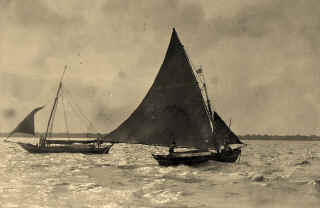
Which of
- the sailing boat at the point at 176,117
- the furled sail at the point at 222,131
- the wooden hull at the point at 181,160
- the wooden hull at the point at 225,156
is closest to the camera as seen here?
the sailing boat at the point at 176,117

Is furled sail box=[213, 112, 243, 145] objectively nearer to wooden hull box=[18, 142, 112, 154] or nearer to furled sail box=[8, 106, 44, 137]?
wooden hull box=[18, 142, 112, 154]

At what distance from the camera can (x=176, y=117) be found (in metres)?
34.8

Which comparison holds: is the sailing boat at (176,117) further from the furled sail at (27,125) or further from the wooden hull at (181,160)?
the furled sail at (27,125)

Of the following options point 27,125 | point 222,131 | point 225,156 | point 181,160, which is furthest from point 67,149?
point 222,131

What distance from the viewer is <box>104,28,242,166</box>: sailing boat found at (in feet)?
112

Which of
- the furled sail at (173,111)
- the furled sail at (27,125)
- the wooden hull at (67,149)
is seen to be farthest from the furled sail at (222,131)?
the furled sail at (27,125)

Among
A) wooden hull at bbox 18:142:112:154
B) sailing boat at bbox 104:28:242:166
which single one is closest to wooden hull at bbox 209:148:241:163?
sailing boat at bbox 104:28:242:166

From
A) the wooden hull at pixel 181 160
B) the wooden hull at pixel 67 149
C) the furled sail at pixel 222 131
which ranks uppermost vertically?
the furled sail at pixel 222 131

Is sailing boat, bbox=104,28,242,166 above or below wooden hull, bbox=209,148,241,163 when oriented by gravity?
above

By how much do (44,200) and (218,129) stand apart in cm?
2223

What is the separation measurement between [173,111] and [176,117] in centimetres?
66

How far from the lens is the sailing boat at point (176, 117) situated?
34219 millimetres

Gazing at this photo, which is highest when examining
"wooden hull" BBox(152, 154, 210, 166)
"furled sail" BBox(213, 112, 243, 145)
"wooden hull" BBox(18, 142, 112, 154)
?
"furled sail" BBox(213, 112, 243, 145)

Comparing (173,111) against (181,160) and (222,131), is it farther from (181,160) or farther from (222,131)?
(222,131)
